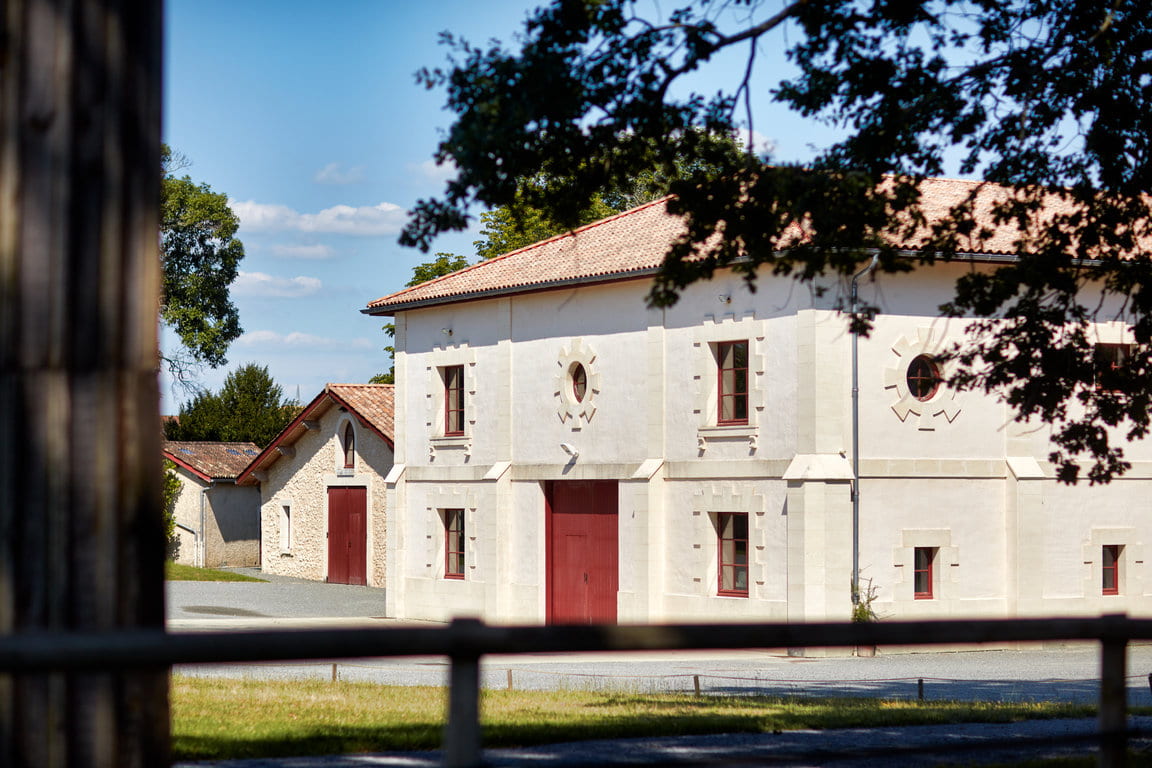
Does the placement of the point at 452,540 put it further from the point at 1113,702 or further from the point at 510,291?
the point at 1113,702

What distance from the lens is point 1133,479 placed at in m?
26.7

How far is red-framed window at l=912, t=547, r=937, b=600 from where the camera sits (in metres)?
25.2

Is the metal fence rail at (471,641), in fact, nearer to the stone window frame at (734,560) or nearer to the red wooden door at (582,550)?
the stone window frame at (734,560)

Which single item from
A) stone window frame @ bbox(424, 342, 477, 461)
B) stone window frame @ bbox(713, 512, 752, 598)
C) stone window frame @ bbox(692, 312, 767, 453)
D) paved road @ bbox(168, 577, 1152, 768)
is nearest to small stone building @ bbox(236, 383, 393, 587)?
stone window frame @ bbox(424, 342, 477, 461)

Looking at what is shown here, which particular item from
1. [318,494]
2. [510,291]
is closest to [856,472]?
[510,291]

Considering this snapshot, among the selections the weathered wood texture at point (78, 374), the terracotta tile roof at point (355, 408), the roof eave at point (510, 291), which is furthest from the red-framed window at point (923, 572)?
the weathered wood texture at point (78, 374)

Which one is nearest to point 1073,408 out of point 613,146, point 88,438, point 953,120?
point 953,120

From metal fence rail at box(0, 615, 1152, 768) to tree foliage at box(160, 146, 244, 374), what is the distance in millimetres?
60893

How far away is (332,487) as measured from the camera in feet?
134

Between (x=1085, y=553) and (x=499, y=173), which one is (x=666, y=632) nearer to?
(x=499, y=173)

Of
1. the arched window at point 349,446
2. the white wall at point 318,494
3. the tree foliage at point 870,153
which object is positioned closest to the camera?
the tree foliage at point 870,153

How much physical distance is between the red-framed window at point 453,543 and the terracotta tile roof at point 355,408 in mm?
5718

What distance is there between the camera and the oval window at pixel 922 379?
25500mm

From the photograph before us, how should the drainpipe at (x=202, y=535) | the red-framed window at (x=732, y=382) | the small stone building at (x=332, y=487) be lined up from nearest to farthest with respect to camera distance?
the red-framed window at (x=732, y=382), the small stone building at (x=332, y=487), the drainpipe at (x=202, y=535)
